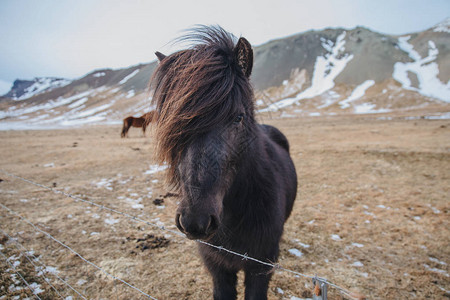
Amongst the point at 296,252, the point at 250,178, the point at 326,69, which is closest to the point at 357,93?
the point at 326,69

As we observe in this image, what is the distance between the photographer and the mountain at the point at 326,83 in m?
57.8

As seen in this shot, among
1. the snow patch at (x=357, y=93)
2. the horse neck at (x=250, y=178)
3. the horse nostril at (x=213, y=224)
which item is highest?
the snow patch at (x=357, y=93)

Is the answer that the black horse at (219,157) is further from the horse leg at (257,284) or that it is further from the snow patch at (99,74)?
the snow patch at (99,74)

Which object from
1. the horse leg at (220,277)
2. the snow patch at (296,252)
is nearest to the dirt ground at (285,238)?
the snow patch at (296,252)

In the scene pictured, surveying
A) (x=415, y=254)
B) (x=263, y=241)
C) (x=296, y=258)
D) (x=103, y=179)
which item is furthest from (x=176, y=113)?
(x=103, y=179)

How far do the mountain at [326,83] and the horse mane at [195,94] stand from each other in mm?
38714

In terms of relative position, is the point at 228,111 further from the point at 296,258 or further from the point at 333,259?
the point at 333,259

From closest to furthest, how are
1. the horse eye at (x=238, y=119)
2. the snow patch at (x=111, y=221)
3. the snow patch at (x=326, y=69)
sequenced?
the horse eye at (x=238, y=119) → the snow patch at (x=111, y=221) → the snow patch at (x=326, y=69)

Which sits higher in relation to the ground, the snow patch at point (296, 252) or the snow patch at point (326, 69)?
the snow patch at point (326, 69)

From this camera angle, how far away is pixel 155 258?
3.93 m

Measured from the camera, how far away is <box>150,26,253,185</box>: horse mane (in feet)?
5.61

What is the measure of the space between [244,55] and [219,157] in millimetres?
984

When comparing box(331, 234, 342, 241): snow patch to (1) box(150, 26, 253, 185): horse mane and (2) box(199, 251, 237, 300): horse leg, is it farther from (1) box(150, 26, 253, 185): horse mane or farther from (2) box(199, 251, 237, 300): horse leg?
(1) box(150, 26, 253, 185): horse mane

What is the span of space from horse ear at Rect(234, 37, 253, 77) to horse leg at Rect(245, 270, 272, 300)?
2104 millimetres
